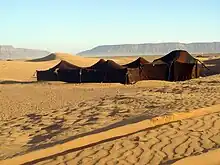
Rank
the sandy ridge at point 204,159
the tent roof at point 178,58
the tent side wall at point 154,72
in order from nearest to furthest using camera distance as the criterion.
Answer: the sandy ridge at point 204,159
the tent side wall at point 154,72
the tent roof at point 178,58

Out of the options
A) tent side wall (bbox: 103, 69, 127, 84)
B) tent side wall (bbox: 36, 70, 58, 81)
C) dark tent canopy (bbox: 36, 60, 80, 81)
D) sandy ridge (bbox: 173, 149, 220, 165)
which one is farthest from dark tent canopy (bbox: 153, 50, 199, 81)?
sandy ridge (bbox: 173, 149, 220, 165)

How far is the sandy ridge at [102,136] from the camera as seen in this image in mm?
6725

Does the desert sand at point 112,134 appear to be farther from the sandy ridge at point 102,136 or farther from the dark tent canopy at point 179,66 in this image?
the dark tent canopy at point 179,66

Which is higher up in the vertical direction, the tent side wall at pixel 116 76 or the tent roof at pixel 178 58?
the tent roof at pixel 178 58

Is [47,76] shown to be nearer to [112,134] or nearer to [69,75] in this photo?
[69,75]

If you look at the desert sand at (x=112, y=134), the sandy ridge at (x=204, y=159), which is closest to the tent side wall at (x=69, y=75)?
the desert sand at (x=112, y=134)

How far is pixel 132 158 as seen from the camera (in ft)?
21.2

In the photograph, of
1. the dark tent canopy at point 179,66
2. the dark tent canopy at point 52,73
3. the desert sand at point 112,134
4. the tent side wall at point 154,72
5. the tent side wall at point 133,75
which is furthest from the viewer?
the dark tent canopy at point 52,73

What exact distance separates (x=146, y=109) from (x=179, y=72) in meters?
15.6

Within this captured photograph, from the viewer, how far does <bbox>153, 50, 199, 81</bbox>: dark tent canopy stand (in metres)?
26.4

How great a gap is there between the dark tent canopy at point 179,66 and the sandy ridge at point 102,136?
16.4m

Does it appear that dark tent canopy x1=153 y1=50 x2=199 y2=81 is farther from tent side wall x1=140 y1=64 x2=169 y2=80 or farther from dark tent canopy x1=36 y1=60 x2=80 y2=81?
dark tent canopy x1=36 y1=60 x2=80 y2=81

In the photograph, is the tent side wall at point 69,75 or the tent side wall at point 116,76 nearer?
the tent side wall at point 116,76

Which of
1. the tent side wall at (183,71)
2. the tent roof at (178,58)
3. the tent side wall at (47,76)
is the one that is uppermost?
the tent roof at (178,58)
